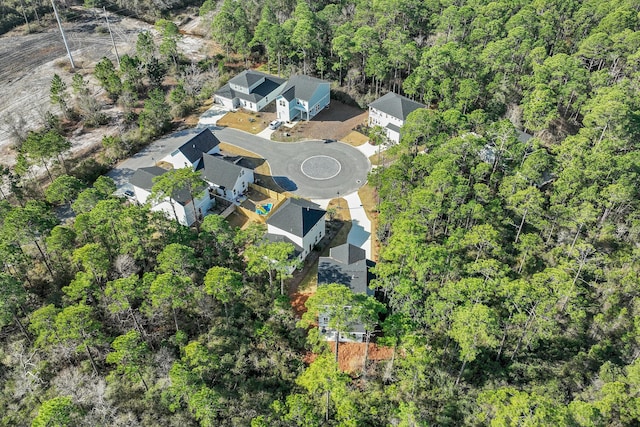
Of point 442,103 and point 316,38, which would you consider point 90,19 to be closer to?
point 316,38

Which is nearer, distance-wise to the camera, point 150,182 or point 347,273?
point 347,273

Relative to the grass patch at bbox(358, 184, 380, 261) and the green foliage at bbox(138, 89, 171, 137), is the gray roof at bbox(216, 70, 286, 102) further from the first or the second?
the grass patch at bbox(358, 184, 380, 261)

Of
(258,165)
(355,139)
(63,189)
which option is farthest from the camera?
(355,139)

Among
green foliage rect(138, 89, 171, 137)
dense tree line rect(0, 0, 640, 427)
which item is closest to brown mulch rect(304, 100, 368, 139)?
dense tree line rect(0, 0, 640, 427)

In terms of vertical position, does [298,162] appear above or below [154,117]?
below

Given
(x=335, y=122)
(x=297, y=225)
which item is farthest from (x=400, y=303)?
(x=335, y=122)

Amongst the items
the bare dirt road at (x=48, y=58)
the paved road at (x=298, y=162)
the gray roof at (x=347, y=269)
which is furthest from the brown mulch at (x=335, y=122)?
the bare dirt road at (x=48, y=58)

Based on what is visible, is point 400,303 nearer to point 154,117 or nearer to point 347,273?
point 347,273

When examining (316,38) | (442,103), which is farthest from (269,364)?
(316,38)
